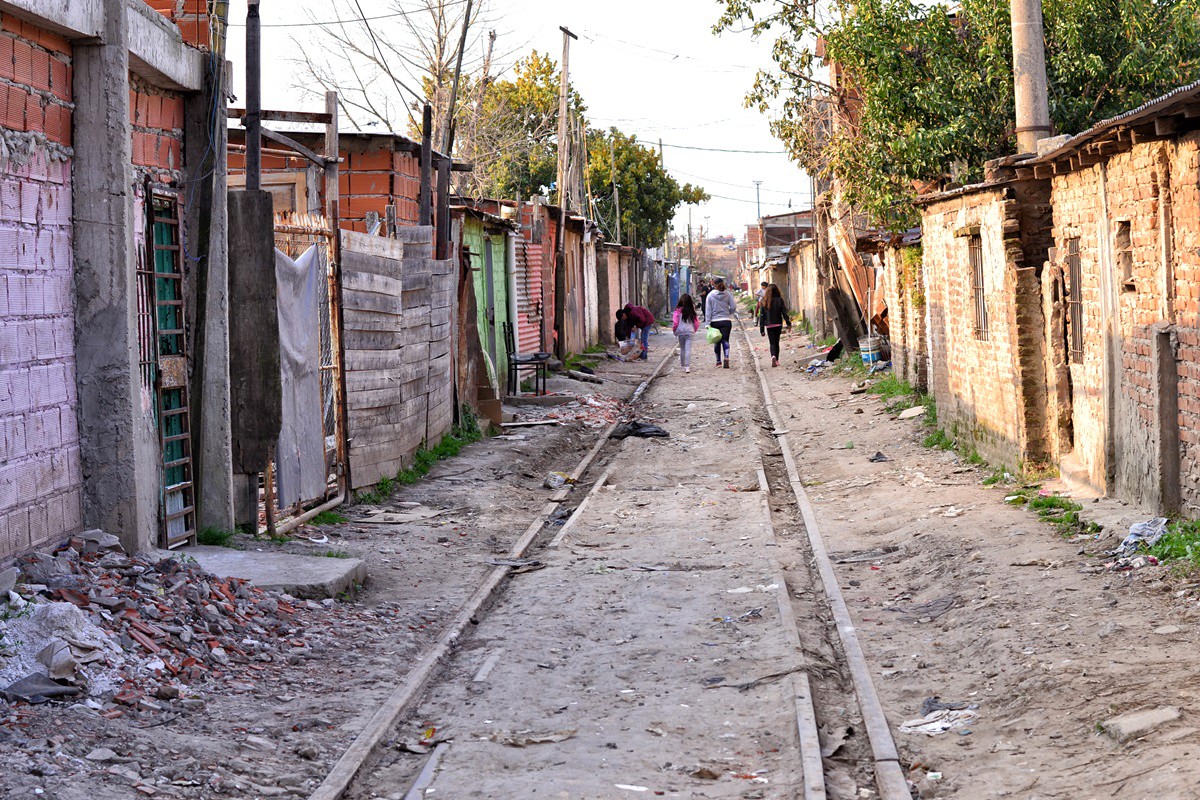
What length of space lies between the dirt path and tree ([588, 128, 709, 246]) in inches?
1885

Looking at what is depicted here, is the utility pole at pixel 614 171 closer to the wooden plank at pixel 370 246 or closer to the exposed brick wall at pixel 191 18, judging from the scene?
the wooden plank at pixel 370 246

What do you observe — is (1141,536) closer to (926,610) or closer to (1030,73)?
(926,610)

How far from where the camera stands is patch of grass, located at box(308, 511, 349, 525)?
429 inches

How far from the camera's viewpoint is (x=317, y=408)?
10883 mm

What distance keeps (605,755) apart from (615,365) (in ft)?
86.2

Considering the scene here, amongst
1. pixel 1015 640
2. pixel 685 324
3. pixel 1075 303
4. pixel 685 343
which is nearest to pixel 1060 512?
A: pixel 1075 303

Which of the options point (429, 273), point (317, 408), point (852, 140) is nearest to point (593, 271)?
point (852, 140)

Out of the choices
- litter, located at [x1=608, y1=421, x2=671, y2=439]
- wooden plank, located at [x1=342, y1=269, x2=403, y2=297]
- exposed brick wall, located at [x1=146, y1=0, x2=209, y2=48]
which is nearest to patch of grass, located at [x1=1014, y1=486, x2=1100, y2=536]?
wooden plank, located at [x1=342, y1=269, x2=403, y2=297]

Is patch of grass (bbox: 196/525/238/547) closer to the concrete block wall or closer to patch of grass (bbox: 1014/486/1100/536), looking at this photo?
patch of grass (bbox: 1014/486/1100/536)

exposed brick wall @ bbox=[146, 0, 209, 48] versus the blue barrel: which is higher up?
exposed brick wall @ bbox=[146, 0, 209, 48]

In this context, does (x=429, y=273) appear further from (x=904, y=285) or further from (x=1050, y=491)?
(x=904, y=285)

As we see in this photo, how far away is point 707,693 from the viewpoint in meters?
6.49

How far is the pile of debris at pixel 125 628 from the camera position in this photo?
19.3 feet

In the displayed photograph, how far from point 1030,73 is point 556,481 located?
7.01m
